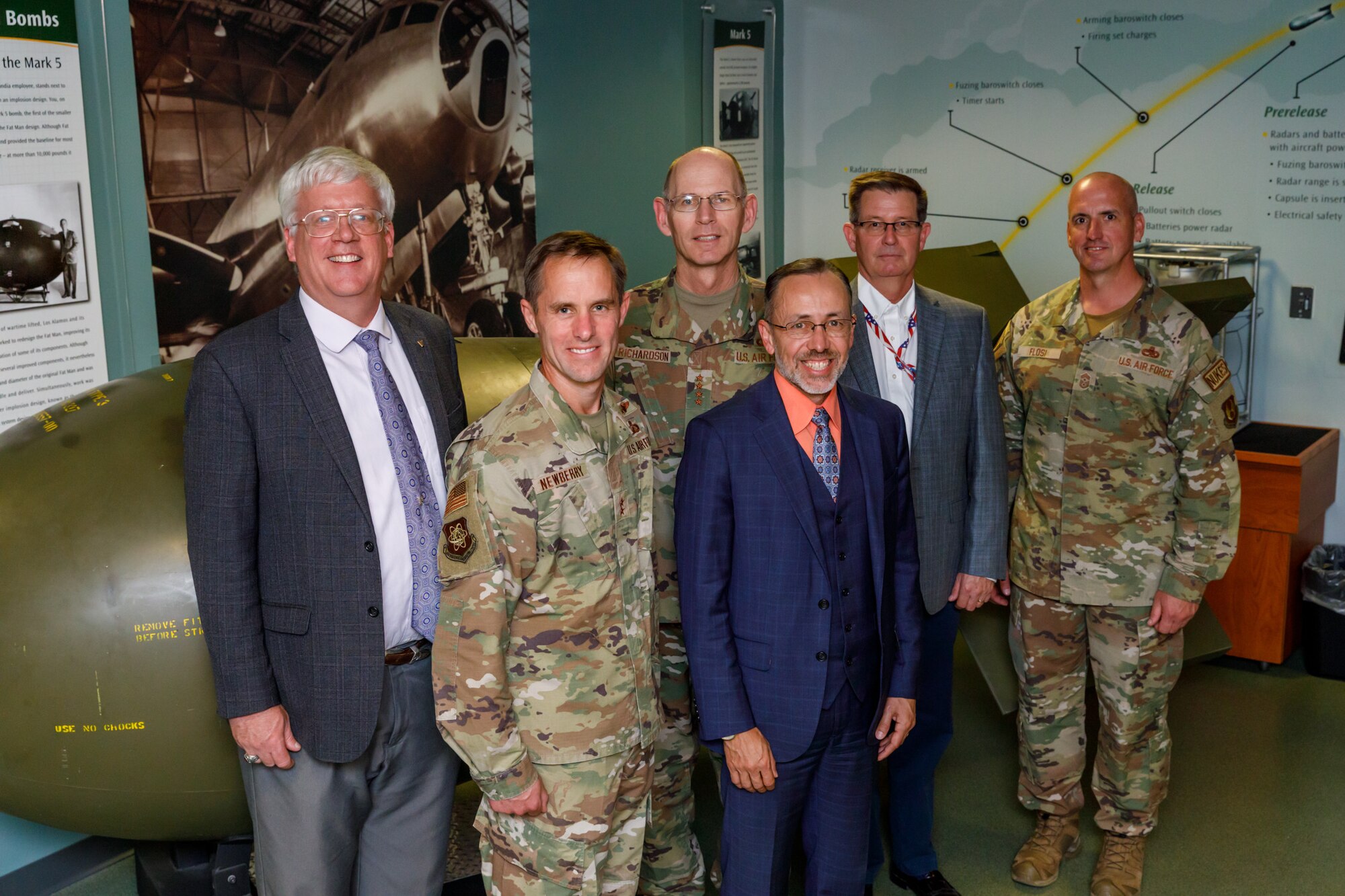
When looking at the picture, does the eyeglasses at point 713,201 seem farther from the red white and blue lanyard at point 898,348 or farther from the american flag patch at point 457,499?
the american flag patch at point 457,499

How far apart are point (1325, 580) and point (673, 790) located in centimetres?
278

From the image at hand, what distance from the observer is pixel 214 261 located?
339cm

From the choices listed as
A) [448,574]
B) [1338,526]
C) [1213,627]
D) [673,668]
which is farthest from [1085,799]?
[448,574]

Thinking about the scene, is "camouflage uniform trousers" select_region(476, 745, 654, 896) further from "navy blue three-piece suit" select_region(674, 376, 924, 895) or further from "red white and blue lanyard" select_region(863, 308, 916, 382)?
"red white and blue lanyard" select_region(863, 308, 916, 382)

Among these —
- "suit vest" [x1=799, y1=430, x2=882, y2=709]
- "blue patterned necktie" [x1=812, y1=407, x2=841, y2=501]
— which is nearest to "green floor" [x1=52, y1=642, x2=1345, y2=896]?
"suit vest" [x1=799, y1=430, x2=882, y2=709]

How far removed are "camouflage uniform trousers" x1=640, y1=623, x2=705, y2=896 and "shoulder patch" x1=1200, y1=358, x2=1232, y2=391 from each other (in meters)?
1.32

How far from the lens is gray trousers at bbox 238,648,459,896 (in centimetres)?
200

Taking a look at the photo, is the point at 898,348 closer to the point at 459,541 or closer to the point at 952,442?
the point at 952,442

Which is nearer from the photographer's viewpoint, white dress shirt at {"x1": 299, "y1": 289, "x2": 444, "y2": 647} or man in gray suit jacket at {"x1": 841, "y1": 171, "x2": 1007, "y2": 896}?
white dress shirt at {"x1": 299, "y1": 289, "x2": 444, "y2": 647}

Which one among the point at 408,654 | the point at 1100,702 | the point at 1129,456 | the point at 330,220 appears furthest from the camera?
the point at 1100,702

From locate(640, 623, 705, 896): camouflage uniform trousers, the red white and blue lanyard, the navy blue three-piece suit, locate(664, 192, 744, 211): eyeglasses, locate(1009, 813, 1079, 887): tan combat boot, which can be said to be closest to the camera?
the navy blue three-piece suit

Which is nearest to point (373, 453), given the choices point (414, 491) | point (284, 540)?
point (414, 491)

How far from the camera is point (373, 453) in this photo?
6.55 ft

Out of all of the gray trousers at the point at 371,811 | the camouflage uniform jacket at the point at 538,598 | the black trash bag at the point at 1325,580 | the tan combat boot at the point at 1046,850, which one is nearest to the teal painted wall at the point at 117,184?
the gray trousers at the point at 371,811
